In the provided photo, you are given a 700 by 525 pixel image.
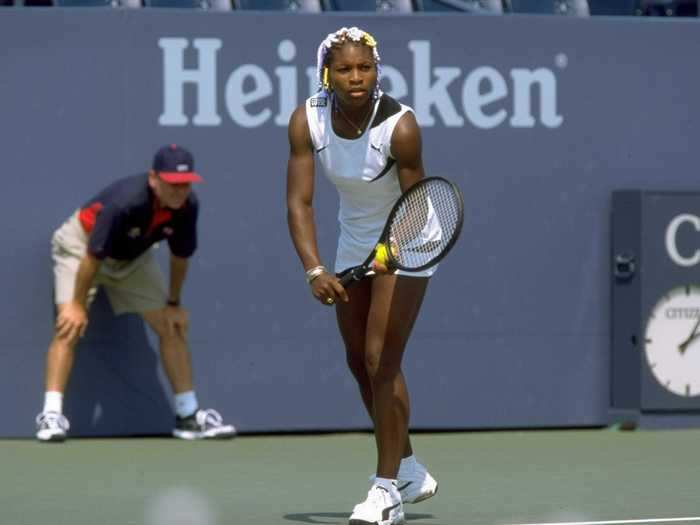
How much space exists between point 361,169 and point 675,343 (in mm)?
3652

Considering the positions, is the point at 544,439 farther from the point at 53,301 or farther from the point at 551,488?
the point at 53,301

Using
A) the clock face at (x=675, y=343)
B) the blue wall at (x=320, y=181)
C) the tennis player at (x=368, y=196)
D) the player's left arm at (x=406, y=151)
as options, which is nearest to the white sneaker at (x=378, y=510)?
the tennis player at (x=368, y=196)

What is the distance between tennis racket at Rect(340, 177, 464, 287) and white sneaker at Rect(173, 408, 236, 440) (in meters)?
2.81

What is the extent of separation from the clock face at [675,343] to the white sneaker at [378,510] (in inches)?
138

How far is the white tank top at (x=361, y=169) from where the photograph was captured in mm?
6281

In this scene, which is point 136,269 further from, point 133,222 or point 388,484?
point 388,484

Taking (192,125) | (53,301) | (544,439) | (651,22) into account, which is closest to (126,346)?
(53,301)

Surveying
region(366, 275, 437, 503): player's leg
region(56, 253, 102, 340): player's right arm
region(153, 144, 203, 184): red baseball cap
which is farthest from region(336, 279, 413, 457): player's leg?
region(56, 253, 102, 340): player's right arm

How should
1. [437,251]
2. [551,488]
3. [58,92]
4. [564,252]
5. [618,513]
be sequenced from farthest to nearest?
[564,252] < [58,92] < [551,488] < [618,513] < [437,251]

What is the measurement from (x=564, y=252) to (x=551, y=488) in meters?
2.30

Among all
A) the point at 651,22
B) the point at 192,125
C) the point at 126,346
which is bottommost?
the point at 126,346

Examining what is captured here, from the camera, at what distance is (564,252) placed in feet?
31.0

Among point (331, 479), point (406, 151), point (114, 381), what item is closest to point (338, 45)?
point (406, 151)

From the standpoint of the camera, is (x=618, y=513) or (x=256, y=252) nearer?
(x=618, y=513)
